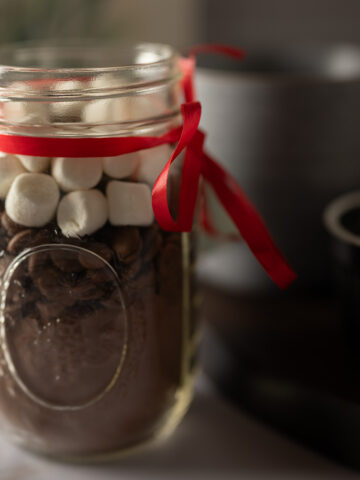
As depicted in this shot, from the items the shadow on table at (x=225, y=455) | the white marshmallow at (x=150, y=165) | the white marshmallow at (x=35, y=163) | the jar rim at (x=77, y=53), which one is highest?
the jar rim at (x=77, y=53)

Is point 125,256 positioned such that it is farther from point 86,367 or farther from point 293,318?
point 293,318

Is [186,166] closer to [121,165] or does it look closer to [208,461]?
[121,165]

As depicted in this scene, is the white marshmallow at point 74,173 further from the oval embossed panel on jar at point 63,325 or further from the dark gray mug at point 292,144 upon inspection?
the dark gray mug at point 292,144

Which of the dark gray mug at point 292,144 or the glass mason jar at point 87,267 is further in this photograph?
the dark gray mug at point 292,144

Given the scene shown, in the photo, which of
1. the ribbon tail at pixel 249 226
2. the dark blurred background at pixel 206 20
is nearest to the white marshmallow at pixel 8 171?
the ribbon tail at pixel 249 226

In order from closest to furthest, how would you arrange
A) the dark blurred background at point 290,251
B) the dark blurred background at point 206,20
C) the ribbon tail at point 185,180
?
1. the ribbon tail at point 185,180
2. the dark blurred background at point 290,251
3. the dark blurred background at point 206,20

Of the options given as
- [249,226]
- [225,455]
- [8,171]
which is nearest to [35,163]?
[8,171]

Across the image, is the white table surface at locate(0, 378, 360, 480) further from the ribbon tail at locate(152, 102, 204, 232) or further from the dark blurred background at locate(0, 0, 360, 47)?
the dark blurred background at locate(0, 0, 360, 47)
